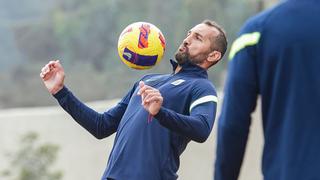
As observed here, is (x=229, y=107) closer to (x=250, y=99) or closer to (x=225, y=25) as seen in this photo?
(x=250, y=99)

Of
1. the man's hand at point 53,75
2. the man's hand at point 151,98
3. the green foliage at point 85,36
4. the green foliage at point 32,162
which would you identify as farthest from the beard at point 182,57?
the green foliage at point 85,36

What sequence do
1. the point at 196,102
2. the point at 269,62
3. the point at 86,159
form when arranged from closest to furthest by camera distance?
the point at 269,62
the point at 196,102
the point at 86,159

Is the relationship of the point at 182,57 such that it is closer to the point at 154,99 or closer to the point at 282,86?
the point at 154,99

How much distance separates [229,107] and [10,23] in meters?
16.5

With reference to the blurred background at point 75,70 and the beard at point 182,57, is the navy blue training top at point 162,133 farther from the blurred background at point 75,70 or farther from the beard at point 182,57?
the blurred background at point 75,70

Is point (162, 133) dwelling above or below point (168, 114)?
below

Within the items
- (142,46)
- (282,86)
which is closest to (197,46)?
(142,46)

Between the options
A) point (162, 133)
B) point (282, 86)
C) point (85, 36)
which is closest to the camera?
point (282, 86)

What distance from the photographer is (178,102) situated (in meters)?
5.86

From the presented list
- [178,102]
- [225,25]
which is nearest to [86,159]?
[225,25]

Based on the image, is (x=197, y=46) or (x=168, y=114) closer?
(x=168, y=114)

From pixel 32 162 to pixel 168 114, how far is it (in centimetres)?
1012

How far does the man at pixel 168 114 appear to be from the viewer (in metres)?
5.59

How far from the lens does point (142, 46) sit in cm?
624
